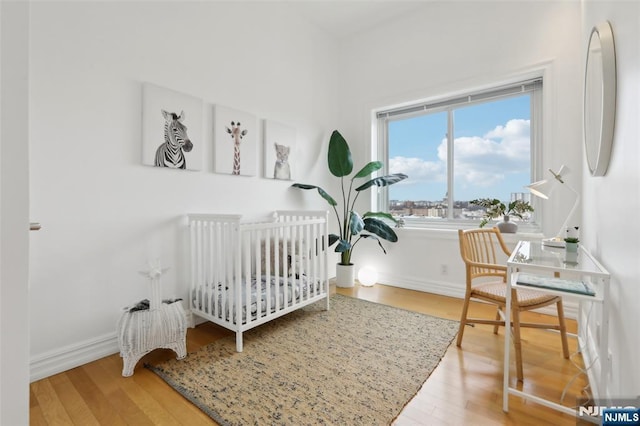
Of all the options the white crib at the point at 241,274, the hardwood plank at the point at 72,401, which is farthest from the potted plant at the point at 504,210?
the hardwood plank at the point at 72,401

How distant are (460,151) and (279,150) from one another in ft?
6.53

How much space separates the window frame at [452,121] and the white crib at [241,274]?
1452 millimetres

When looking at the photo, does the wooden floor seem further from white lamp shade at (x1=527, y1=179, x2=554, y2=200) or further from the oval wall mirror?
the oval wall mirror

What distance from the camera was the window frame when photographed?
2.66 meters

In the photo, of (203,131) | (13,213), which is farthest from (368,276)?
(13,213)

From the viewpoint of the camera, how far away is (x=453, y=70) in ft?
9.64

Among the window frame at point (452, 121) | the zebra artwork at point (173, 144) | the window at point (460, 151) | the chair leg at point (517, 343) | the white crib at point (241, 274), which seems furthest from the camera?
the window at point (460, 151)

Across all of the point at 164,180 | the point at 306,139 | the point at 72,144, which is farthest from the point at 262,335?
the point at 306,139

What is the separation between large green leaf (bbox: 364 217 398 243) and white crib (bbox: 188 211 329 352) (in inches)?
30.6

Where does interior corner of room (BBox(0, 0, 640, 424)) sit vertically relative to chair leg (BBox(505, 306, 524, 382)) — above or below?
above

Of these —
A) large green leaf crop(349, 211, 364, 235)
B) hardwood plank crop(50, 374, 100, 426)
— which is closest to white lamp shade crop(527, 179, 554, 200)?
large green leaf crop(349, 211, 364, 235)

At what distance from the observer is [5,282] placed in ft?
1.76

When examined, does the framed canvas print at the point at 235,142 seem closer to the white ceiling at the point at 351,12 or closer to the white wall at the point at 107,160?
the white wall at the point at 107,160

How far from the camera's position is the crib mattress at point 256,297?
191cm
